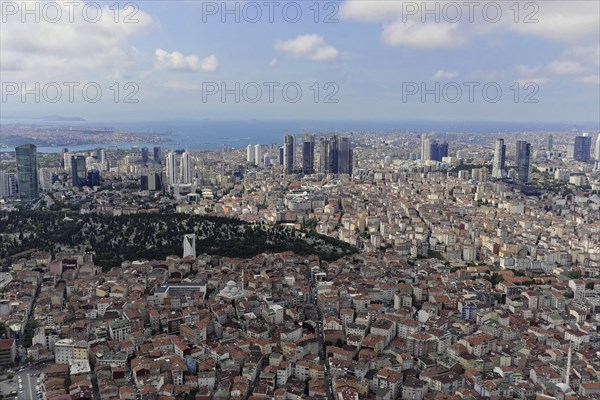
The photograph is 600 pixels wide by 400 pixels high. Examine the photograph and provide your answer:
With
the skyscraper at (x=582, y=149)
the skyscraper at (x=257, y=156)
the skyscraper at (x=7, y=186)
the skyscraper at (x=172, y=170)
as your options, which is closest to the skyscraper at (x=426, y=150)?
the skyscraper at (x=582, y=149)

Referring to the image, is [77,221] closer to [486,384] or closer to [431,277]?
[431,277]

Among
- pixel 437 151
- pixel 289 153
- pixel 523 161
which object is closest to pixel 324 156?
pixel 289 153

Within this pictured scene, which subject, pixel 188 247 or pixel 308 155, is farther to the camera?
pixel 308 155

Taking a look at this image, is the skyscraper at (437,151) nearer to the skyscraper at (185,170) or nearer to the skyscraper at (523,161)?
the skyscraper at (523,161)

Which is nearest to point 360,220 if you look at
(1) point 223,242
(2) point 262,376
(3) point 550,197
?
(1) point 223,242

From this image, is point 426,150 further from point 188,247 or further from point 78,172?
point 188,247

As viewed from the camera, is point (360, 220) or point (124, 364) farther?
point (360, 220)
